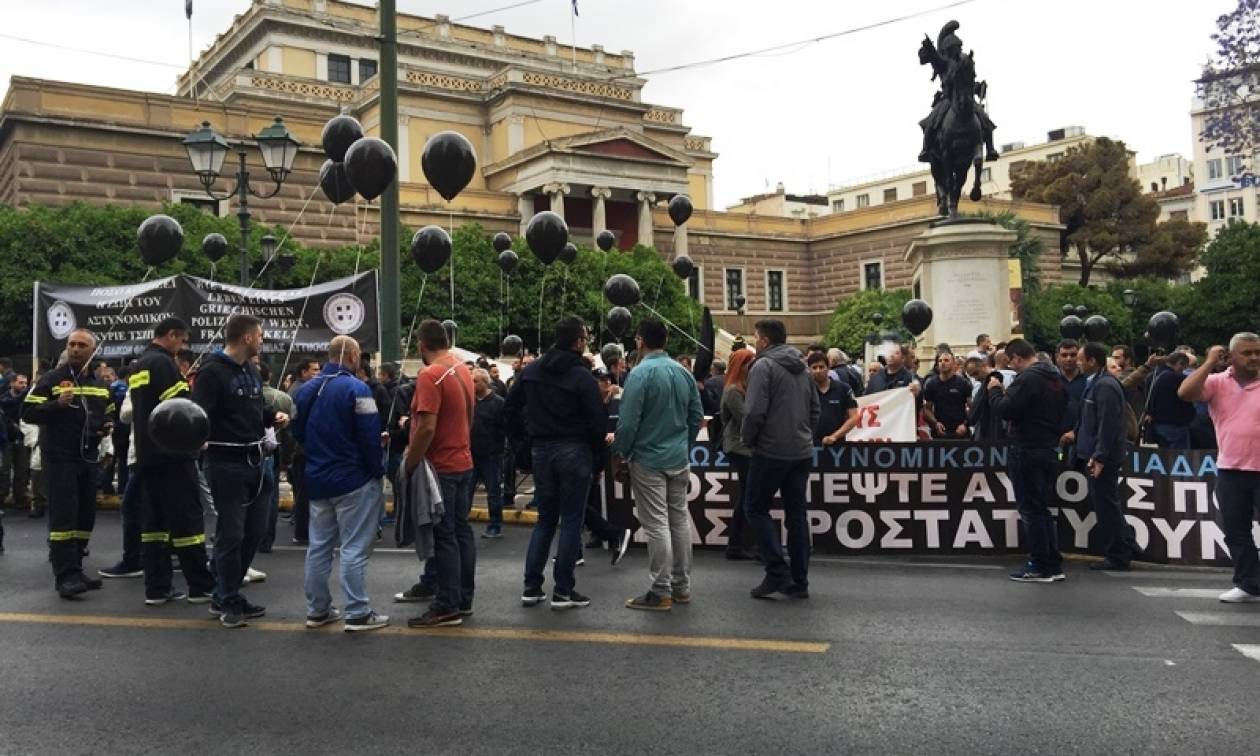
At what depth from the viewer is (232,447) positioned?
23.4 feet

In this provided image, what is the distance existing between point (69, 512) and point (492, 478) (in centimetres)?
400

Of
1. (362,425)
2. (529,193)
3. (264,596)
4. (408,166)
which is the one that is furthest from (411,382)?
(408,166)

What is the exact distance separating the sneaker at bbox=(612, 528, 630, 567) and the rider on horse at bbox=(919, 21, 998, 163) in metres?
12.7

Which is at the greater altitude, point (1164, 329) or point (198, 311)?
point (198, 311)

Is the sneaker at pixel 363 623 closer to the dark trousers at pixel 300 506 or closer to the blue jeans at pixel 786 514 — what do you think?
the blue jeans at pixel 786 514

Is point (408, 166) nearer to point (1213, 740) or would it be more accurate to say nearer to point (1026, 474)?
point (1026, 474)

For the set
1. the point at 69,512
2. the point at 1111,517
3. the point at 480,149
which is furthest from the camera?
the point at 480,149

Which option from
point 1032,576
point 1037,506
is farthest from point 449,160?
point 1032,576

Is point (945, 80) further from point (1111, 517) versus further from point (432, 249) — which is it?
point (1111, 517)

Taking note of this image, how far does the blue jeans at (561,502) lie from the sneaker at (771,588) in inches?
52.8

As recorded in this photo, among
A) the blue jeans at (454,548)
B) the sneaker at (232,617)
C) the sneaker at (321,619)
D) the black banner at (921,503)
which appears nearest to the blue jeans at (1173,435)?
the black banner at (921,503)

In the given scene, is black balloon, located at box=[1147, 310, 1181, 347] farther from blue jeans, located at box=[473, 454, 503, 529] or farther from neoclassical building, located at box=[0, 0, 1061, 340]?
neoclassical building, located at box=[0, 0, 1061, 340]

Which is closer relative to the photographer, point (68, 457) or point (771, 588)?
point (771, 588)

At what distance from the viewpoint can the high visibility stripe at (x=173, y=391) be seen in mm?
7641
